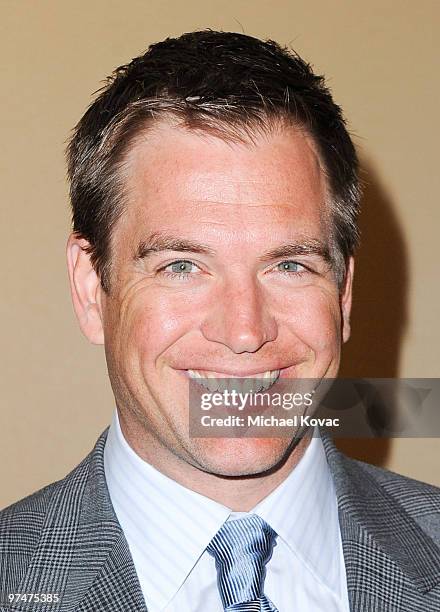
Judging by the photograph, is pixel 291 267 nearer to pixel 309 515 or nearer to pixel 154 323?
pixel 154 323

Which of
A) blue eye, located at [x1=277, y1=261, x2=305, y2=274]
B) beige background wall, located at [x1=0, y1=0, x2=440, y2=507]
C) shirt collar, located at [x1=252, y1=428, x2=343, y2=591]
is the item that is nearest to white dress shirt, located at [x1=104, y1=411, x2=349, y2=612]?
shirt collar, located at [x1=252, y1=428, x2=343, y2=591]

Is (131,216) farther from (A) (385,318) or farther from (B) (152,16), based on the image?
(A) (385,318)

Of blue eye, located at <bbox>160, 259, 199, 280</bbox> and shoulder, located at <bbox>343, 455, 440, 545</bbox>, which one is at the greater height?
blue eye, located at <bbox>160, 259, 199, 280</bbox>

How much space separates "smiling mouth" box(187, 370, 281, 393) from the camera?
1243mm

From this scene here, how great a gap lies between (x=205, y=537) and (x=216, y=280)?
295 mm

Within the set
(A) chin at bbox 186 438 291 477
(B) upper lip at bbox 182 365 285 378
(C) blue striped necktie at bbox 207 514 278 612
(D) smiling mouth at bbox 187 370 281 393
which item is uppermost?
(B) upper lip at bbox 182 365 285 378

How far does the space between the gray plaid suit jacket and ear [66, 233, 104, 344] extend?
0.14 metres

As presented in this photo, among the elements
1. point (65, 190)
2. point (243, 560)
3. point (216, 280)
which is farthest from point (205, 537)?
point (65, 190)

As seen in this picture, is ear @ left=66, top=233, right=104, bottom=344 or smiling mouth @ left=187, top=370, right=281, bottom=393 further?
ear @ left=66, top=233, right=104, bottom=344

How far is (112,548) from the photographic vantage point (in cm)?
122

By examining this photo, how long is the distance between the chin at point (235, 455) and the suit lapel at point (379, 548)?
0.49ft

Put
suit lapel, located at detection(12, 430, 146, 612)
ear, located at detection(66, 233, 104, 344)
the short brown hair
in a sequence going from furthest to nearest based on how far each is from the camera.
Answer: ear, located at detection(66, 233, 104, 344) → the short brown hair → suit lapel, located at detection(12, 430, 146, 612)

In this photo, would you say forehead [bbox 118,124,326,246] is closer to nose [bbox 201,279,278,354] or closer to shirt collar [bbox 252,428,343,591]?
A: nose [bbox 201,279,278,354]

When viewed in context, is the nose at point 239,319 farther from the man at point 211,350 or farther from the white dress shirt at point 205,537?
the white dress shirt at point 205,537
